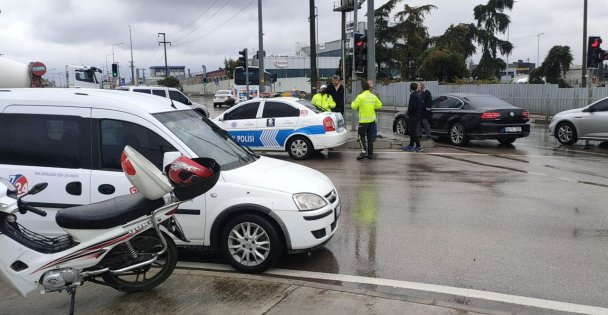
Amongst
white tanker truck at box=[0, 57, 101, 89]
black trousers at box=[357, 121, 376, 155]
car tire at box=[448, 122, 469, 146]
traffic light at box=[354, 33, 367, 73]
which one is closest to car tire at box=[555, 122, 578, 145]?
car tire at box=[448, 122, 469, 146]

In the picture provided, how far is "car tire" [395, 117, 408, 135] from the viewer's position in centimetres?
1750

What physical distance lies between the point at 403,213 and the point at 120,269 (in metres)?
4.28

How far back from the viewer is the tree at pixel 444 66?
41531mm

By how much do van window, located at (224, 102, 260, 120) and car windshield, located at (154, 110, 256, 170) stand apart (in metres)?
6.94

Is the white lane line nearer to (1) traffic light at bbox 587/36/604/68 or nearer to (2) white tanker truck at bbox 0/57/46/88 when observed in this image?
(2) white tanker truck at bbox 0/57/46/88

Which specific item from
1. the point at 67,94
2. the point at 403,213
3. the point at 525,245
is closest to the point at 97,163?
the point at 67,94

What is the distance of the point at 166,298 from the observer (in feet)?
14.5

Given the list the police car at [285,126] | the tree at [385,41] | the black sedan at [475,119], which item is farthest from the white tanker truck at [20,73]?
the tree at [385,41]

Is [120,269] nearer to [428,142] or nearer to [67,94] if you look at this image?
[67,94]

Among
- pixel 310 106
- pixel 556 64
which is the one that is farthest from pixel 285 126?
pixel 556 64

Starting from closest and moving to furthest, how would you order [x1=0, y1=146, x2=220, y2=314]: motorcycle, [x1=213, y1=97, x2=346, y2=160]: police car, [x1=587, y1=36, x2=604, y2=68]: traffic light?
[x1=0, y1=146, x2=220, y2=314]: motorcycle
[x1=213, y1=97, x2=346, y2=160]: police car
[x1=587, y1=36, x2=604, y2=68]: traffic light

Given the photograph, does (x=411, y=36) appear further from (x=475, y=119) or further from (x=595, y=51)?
(x=475, y=119)

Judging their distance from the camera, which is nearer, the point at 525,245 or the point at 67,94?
the point at 67,94

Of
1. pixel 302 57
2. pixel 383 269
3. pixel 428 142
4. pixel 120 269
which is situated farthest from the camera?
pixel 302 57
